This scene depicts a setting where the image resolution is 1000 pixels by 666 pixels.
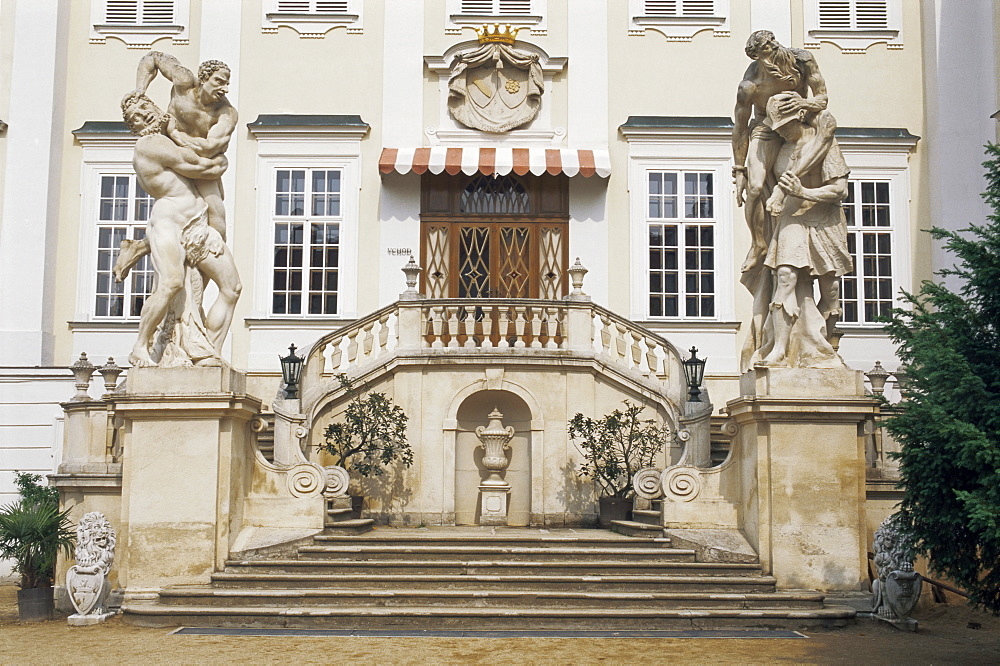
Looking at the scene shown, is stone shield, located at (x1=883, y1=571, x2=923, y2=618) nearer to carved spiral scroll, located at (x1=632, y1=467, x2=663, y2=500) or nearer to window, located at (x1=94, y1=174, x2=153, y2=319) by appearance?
carved spiral scroll, located at (x1=632, y1=467, x2=663, y2=500)

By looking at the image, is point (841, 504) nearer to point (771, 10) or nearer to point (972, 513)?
point (972, 513)

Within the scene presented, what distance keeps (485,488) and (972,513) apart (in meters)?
7.65

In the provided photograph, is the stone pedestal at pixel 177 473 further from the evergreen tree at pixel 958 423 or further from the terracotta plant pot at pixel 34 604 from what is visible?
the evergreen tree at pixel 958 423

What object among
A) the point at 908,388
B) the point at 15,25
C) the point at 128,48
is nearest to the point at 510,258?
the point at 128,48

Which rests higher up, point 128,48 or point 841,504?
point 128,48

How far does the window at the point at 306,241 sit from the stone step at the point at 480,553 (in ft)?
25.7

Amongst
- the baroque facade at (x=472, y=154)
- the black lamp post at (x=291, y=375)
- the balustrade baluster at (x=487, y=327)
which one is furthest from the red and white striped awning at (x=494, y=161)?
the black lamp post at (x=291, y=375)

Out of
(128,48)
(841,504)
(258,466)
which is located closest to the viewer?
(841,504)

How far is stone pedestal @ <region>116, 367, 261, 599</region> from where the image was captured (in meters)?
9.91

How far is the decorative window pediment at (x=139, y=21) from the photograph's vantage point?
1841 centimetres

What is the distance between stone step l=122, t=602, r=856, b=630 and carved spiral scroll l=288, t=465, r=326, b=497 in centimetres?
173

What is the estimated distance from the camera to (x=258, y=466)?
424 inches

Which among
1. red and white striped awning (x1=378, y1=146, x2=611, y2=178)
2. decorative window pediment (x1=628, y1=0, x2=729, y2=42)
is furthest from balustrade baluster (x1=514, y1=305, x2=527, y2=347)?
decorative window pediment (x1=628, y1=0, x2=729, y2=42)

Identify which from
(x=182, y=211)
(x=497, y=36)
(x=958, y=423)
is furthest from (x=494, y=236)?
(x=958, y=423)
